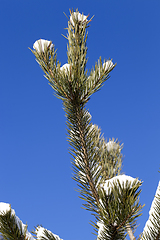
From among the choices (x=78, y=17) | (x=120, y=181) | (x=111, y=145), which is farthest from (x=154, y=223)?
(x=111, y=145)

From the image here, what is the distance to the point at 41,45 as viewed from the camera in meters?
2.42

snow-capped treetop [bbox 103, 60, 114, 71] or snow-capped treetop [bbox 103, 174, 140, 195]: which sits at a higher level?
snow-capped treetop [bbox 103, 60, 114, 71]

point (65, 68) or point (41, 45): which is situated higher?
point (41, 45)

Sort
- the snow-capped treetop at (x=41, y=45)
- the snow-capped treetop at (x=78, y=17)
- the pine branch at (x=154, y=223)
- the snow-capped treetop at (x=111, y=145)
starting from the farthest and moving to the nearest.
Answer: the snow-capped treetop at (x=111, y=145) < the snow-capped treetop at (x=78, y=17) < the snow-capped treetop at (x=41, y=45) < the pine branch at (x=154, y=223)

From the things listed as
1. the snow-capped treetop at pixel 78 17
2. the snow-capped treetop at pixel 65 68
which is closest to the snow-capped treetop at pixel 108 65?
the snow-capped treetop at pixel 65 68

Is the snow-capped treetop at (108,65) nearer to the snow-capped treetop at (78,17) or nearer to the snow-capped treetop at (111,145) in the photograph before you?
the snow-capped treetop at (78,17)

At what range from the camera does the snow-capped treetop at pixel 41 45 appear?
242 centimetres

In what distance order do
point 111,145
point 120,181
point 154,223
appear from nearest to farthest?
point 120,181 < point 154,223 < point 111,145

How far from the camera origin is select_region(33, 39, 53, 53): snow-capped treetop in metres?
2.42

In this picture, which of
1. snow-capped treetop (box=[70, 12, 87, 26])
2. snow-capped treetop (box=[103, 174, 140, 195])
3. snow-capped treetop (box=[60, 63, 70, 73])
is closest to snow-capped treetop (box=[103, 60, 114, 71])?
snow-capped treetop (box=[60, 63, 70, 73])

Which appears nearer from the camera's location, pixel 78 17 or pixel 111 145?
pixel 78 17

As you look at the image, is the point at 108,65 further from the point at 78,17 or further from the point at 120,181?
the point at 120,181

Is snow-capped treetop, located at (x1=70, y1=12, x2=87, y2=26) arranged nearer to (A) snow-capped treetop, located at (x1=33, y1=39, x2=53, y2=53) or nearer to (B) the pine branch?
(A) snow-capped treetop, located at (x1=33, y1=39, x2=53, y2=53)

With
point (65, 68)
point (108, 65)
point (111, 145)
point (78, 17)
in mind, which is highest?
point (111, 145)
